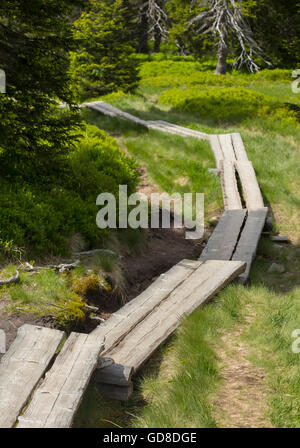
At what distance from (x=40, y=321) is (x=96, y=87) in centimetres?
1880

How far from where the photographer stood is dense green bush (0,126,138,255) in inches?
259

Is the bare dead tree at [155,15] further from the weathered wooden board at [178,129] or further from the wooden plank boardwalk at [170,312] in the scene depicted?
the wooden plank boardwalk at [170,312]

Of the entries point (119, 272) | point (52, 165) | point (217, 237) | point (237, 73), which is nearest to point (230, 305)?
point (119, 272)

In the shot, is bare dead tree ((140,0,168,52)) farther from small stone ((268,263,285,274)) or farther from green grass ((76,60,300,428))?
small stone ((268,263,285,274))

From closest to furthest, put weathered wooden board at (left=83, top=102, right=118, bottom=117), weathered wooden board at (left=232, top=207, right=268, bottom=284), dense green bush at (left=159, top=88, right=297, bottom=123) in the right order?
1. weathered wooden board at (left=232, top=207, right=268, bottom=284)
2. weathered wooden board at (left=83, top=102, right=118, bottom=117)
3. dense green bush at (left=159, top=88, right=297, bottom=123)

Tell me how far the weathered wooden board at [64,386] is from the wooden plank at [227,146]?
9.46m

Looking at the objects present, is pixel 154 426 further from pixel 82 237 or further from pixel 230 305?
pixel 82 237

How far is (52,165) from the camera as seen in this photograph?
8.17 meters

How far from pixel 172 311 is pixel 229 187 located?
610 cm

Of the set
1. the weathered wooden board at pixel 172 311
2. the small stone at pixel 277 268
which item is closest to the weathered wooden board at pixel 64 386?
the weathered wooden board at pixel 172 311

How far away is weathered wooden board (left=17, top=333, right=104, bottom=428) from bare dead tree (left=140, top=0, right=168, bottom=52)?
32.0 m

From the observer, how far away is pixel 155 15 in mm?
38750

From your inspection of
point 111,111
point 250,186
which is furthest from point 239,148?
point 111,111

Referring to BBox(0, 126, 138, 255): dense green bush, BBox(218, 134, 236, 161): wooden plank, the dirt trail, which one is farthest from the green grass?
BBox(0, 126, 138, 255): dense green bush
